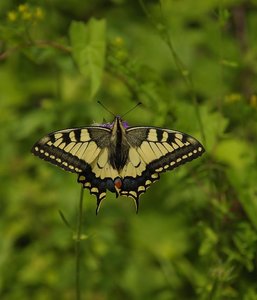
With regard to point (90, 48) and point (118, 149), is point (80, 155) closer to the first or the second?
point (118, 149)

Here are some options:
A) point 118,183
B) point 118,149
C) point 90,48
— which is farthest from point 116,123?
point 90,48

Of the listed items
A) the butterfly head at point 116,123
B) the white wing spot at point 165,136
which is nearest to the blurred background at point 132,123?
the butterfly head at point 116,123

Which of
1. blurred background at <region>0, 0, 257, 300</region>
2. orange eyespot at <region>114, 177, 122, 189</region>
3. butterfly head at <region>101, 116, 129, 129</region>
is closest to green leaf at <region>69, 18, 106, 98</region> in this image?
blurred background at <region>0, 0, 257, 300</region>

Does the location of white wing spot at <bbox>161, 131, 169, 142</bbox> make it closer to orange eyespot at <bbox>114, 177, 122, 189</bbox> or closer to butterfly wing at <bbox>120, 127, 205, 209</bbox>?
butterfly wing at <bbox>120, 127, 205, 209</bbox>

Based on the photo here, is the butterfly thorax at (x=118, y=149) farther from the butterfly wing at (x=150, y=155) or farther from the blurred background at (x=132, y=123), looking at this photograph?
the blurred background at (x=132, y=123)

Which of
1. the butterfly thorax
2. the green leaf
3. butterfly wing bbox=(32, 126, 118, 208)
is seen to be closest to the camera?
butterfly wing bbox=(32, 126, 118, 208)
